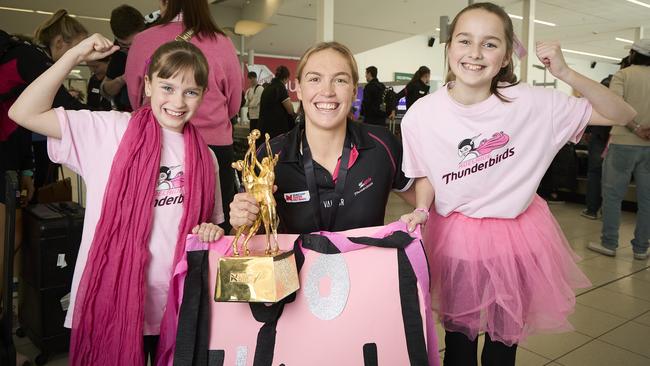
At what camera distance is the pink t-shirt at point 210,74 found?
2207mm

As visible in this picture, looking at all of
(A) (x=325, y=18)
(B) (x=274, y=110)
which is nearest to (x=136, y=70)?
(B) (x=274, y=110)

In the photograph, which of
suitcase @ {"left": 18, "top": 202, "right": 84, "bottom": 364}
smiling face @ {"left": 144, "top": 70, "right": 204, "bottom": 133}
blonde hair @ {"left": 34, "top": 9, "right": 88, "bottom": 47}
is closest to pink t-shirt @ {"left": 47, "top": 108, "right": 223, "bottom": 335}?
smiling face @ {"left": 144, "top": 70, "right": 204, "bottom": 133}

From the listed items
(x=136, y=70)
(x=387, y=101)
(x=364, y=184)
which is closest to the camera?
(x=364, y=184)

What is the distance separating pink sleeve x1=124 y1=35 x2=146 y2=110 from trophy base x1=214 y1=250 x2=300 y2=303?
129cm

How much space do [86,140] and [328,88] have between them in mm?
788

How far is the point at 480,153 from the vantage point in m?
1.68

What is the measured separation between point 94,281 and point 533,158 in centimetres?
147

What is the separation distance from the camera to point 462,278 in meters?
1.76

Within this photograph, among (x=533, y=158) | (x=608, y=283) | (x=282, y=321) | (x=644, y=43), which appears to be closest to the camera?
(x=282, y=321)

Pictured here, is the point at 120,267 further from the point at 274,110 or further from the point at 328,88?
→ the point at 274,110

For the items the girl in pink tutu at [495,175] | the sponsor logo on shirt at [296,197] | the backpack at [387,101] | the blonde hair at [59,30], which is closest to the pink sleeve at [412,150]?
the girl in pink tutu at [495,175]

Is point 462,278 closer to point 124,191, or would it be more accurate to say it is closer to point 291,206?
point 291,206

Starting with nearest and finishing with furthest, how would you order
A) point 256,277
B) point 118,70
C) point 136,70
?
1. point 256,277
2. point 136,70
3. point 118,70

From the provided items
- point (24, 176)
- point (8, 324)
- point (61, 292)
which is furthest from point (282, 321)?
point (24, 176)
